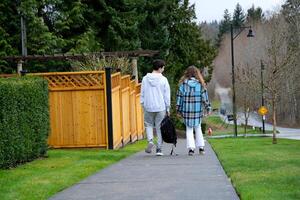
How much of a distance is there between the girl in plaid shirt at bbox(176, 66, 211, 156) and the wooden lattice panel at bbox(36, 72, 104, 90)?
145 inches

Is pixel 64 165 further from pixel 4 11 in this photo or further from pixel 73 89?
pixel 4 11

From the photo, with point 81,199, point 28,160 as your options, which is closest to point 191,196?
point 81,199

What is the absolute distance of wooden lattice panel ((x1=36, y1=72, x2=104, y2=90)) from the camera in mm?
14945

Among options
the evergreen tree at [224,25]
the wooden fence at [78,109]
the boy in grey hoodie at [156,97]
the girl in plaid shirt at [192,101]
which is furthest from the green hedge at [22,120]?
the evergreen tree at [224,25]

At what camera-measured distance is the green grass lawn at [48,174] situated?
7.32 m

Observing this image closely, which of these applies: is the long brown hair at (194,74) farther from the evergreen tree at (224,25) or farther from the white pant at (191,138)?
the evergreen tree at (224,25)

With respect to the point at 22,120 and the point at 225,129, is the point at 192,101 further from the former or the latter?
the point at 225,129

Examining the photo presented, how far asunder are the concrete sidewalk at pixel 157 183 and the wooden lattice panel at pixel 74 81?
4965mm

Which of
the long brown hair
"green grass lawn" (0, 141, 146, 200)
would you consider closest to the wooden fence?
"green grass lawn" (0, 141, 146, 200)

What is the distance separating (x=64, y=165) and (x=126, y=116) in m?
8.85

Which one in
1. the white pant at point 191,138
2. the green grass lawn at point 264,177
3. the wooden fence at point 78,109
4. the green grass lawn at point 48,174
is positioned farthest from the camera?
the wooden fence at point 78,109

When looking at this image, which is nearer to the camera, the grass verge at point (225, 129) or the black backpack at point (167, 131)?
the black backpack at point (167, 131)

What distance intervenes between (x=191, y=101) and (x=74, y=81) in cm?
421

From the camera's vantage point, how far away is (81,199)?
6.64 m
